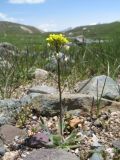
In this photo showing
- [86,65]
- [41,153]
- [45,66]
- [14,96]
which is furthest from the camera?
[45,66]

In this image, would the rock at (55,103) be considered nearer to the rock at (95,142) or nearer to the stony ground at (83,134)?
the stony ground at (83,134)

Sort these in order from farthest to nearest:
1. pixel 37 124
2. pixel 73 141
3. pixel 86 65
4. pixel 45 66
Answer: pixel 45 66 → pixel 86 65 → pixel 37 124 → pixel 73 141

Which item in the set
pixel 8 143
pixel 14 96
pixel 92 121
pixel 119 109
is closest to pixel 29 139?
pixel 8 143

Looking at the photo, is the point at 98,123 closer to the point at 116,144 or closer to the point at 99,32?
the point at 116,144

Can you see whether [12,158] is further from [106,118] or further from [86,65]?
[86,65]

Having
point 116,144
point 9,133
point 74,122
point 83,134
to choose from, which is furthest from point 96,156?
point 9,133

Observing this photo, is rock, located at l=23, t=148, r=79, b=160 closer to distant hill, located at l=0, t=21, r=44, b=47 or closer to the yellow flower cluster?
the yellow flower cluster
